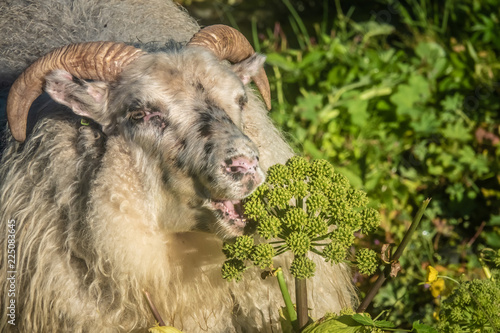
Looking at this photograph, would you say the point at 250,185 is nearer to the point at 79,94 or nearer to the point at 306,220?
the point at 306,220

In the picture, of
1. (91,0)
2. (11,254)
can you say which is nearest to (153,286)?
(11,254)

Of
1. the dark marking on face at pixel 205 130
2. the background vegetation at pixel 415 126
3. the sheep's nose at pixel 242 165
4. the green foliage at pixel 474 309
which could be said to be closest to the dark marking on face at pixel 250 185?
the sheep's nose at pixel 242 165

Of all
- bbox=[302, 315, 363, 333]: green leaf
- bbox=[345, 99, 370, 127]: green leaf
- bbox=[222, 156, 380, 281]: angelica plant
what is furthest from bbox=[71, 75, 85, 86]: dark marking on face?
bbox=[345, 99, 370, 127]: green leaf

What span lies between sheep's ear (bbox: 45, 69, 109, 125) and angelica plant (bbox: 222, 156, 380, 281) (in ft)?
3.21

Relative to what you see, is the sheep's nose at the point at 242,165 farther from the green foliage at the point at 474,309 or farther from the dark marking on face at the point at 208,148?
the green foliage at the point at 474,309

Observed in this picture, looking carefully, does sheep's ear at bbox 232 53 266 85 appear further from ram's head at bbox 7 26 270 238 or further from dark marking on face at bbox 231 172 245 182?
dark marking on face at bbox 231 172 245 182

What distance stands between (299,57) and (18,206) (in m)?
3.06

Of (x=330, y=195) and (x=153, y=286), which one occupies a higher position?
(x=330, y=195)

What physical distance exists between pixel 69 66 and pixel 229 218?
0.92m

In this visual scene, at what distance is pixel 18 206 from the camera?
2.66 metres

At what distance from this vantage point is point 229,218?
2.31 meters

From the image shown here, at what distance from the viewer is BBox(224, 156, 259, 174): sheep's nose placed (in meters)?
2.10

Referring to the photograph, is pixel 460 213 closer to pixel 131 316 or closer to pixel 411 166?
pixel 411 166

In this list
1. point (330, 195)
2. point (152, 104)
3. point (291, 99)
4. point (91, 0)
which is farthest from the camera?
point (291, 99)
